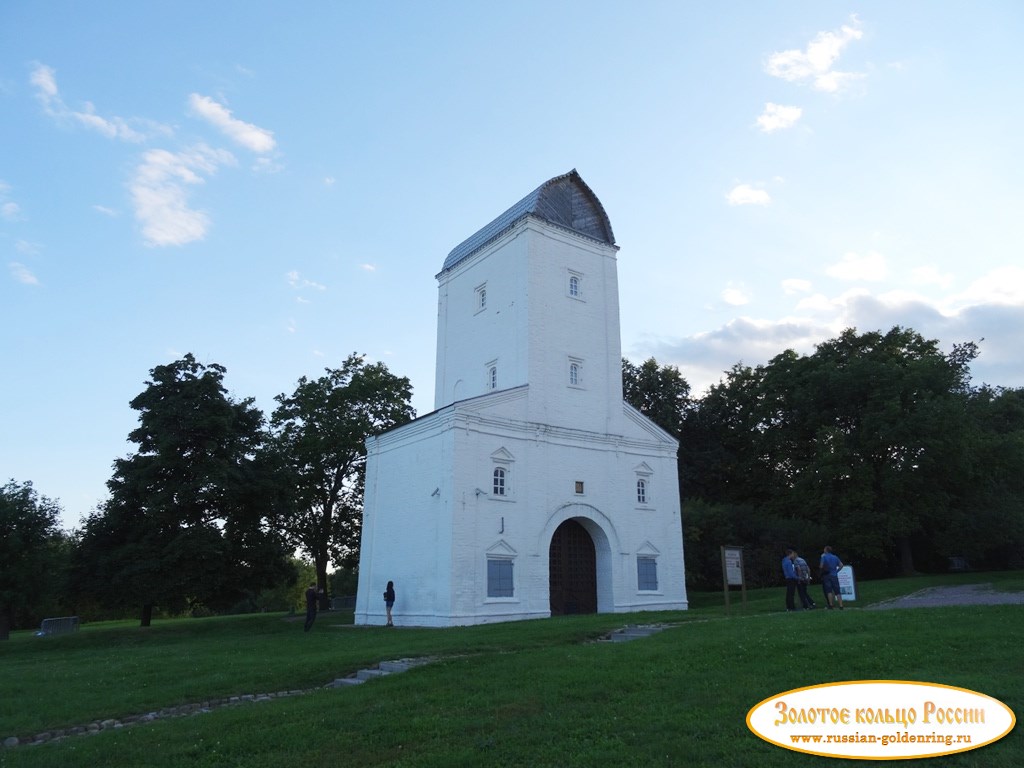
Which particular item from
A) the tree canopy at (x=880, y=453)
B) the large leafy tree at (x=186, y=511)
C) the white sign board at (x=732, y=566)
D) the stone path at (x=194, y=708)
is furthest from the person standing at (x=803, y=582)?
the large leafy tree at (x=186, y=511)

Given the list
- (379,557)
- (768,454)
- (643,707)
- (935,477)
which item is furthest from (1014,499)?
(643,707)

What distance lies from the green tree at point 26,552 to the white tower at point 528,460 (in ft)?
38.0

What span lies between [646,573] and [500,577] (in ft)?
24.8

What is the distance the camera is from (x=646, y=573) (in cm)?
3150

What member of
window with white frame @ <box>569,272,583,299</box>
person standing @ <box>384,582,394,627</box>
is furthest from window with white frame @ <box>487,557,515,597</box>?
window with white frame @ <box>569,272,583,299</box>

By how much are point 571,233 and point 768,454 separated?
77.4ft

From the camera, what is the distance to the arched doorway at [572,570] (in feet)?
97.1

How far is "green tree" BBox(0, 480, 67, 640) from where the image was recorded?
25797 millimetres

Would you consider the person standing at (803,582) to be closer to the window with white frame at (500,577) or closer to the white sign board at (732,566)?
the white sign board at (732,566)

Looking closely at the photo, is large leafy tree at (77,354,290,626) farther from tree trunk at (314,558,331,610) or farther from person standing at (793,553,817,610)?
person standing at (793,553,817,610)

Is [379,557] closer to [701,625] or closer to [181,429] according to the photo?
[181,429]

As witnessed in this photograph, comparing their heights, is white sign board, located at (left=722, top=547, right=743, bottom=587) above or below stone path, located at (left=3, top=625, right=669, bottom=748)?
above

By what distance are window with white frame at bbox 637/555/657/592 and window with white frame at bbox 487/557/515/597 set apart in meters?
6.56

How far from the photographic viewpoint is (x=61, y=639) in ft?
89.8
